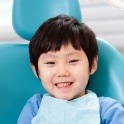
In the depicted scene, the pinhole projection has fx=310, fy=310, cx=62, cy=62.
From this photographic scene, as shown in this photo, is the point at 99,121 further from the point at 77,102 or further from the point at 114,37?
the point at 114,37

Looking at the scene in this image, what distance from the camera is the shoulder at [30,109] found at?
1151mm

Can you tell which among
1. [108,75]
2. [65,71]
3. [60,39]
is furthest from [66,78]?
[108,75]

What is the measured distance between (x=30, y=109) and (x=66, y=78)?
19cm

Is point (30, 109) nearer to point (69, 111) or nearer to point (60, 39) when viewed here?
point (69, 111)

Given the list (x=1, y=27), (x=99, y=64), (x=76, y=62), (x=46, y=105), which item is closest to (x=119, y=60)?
(x=99, y=64)

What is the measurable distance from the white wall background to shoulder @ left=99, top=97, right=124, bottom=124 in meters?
0.83

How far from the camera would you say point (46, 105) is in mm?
1163

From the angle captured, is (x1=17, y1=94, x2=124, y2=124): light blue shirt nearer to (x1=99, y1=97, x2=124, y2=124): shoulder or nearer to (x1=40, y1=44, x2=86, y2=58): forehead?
(x1=99, y1=97, x2=124, y2=124): shoulder

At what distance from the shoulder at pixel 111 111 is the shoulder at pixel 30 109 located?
245 millimetres

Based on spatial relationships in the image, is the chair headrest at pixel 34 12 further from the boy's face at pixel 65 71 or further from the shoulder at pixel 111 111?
the shoulder at pixel 111 111

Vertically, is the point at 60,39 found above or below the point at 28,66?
above

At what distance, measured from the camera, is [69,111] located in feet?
3.68

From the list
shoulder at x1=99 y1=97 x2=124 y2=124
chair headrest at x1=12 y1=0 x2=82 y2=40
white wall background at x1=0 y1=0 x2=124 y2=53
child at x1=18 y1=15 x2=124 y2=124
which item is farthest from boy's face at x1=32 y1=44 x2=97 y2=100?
white wall background at x1=0 y1=0 x2=124 y2=53

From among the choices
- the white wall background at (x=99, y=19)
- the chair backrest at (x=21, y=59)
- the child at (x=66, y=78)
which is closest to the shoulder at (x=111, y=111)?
the child at (x=66, y=78)
